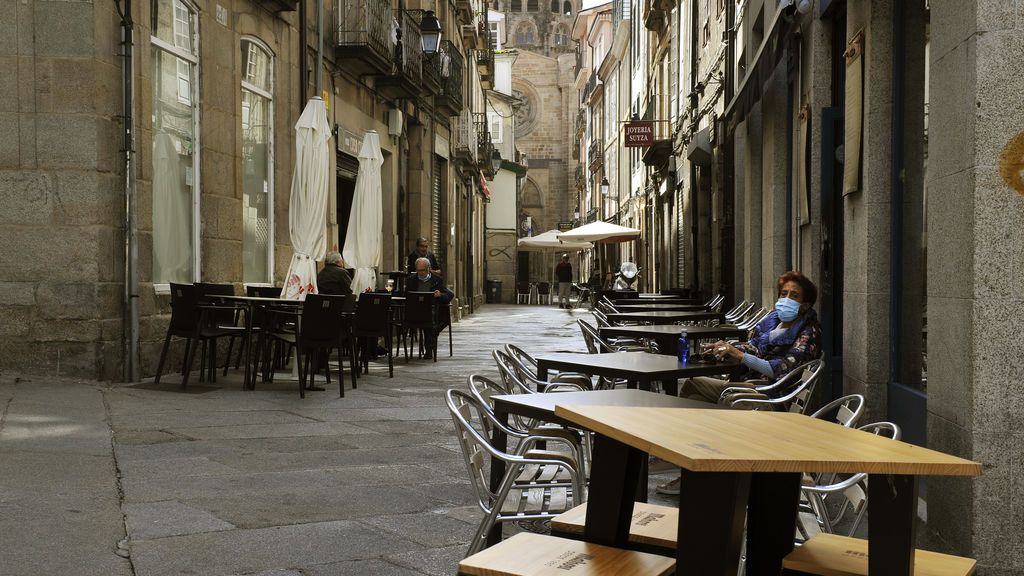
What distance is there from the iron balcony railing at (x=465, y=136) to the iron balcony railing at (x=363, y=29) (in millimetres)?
12040

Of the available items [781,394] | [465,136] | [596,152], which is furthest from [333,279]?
[596,152]

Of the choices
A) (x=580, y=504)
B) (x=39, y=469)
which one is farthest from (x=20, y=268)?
(x=580, y=504)

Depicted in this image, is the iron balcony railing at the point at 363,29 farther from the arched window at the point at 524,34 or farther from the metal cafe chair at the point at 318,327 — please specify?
the arched window at the point at 524,34

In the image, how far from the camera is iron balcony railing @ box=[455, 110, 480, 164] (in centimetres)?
3000

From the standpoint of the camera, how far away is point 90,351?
9.64 m

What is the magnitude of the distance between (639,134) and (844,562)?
2354 cm

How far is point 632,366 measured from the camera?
6.13 metres

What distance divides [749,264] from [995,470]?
10.4 meters

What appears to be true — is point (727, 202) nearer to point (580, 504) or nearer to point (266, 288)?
point (266, 288)

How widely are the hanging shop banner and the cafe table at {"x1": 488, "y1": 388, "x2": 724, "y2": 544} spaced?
70.1ft

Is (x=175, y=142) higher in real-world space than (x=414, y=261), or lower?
higher

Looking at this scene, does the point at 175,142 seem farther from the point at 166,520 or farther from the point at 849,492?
the point at 849,492

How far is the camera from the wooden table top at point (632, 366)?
5.87 m

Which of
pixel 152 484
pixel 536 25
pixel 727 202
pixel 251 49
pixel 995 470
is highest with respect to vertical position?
pixel 536 25
